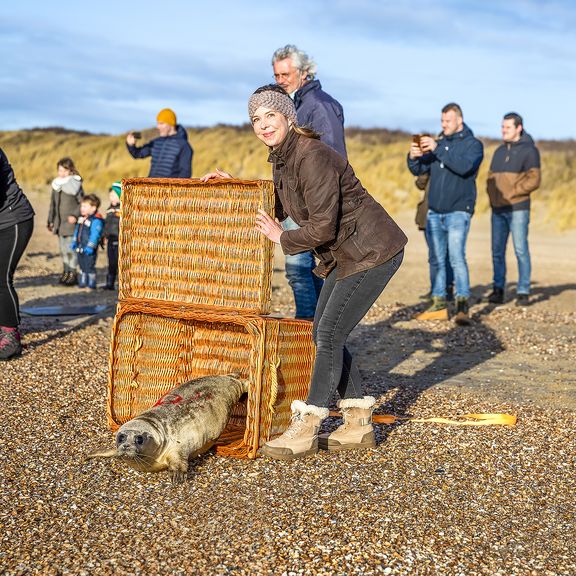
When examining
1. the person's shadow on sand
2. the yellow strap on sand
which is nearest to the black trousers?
the person's shadow on sand

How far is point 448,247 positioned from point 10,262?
4.64m

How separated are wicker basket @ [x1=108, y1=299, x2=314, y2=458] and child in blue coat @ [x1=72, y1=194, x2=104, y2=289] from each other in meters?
6.47

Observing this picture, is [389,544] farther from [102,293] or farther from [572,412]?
[102,293]

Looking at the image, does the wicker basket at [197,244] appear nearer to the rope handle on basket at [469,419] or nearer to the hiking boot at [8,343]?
the rope handle on basket at [469,419]

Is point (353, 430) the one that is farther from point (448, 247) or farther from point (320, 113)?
point (448, 247)

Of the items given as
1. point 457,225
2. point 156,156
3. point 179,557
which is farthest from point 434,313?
point 179,557

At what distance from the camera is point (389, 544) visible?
363 centimetres

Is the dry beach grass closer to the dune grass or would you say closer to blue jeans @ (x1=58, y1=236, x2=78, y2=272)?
blue jeans @ (x1=58, y1=236, x2=78, y2=272)

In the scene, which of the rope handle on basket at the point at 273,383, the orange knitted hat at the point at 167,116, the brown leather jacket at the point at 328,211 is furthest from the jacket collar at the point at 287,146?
the orange knitted hat at the point at 167,116

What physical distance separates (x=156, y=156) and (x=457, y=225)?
3.27 m

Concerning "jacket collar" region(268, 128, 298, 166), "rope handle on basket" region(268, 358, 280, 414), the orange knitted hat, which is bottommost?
"rope handle on basket" region(268, 358, 280, 414)

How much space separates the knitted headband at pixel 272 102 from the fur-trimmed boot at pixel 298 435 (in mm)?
1447

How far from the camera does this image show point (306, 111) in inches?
247

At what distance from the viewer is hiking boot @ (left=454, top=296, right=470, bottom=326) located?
9359 millimetres
